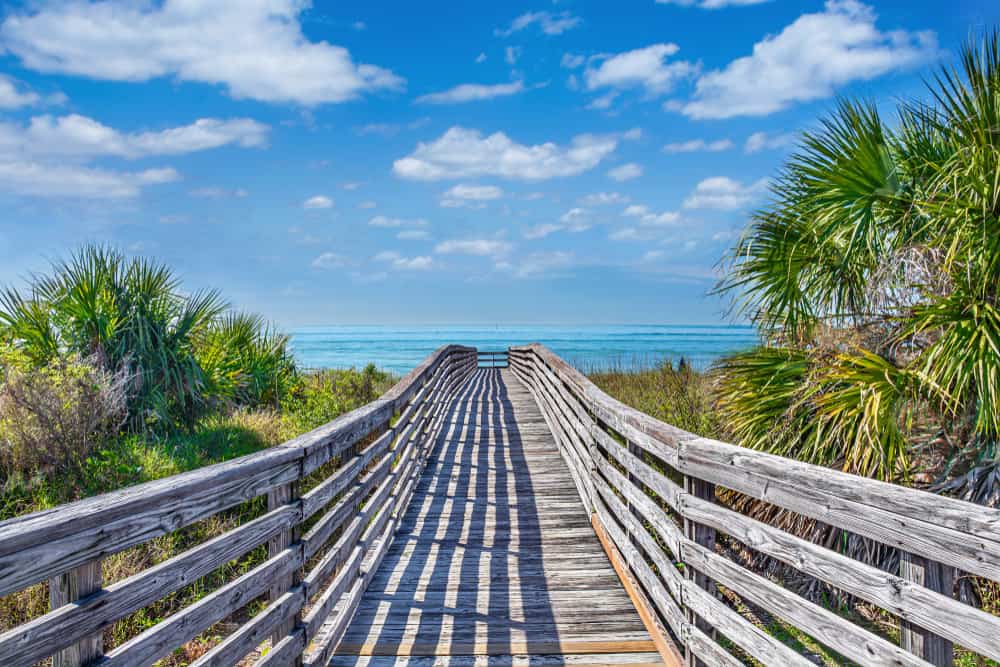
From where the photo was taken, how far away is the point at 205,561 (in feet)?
7.56

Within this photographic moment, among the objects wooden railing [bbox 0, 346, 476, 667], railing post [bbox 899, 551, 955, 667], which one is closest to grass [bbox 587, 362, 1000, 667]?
railing post [bbox 899, 551, 955, 667]

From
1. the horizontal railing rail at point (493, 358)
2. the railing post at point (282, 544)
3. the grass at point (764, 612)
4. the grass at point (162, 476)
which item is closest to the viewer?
the railing post at point (282, 544)

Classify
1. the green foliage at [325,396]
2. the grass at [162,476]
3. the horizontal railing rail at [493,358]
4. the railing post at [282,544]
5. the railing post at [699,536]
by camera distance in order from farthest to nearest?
the horizontal railing rail at [493,358] → the green foliage at [325,396] → the grass at [162,476] → the railing post at [699,536] → the railing post at [282,544]

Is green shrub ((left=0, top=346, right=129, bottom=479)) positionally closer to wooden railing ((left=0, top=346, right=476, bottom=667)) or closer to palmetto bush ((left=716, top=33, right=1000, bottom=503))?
wooden railing ((left=0, top=346, right=476, bottom=667))

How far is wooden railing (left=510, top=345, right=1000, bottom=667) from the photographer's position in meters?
1.66

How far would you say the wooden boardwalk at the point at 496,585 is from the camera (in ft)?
12.1

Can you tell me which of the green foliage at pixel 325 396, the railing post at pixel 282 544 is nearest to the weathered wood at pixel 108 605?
the railing post at pixel 282 544

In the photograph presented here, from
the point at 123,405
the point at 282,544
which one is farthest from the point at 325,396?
the point at 282,544

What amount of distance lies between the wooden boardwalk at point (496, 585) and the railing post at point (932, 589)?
200 centimetres

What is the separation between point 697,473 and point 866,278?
3445 millimetres

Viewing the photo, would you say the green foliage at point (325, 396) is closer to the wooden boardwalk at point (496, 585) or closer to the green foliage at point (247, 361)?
the green foliage at point (247, 361)

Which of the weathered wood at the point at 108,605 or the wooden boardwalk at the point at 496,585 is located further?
the wooden boardwalk at the point at 496,585

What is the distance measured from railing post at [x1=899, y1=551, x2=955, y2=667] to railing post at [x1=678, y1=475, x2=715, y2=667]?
124 cm

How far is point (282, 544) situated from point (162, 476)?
5130 millimetres
